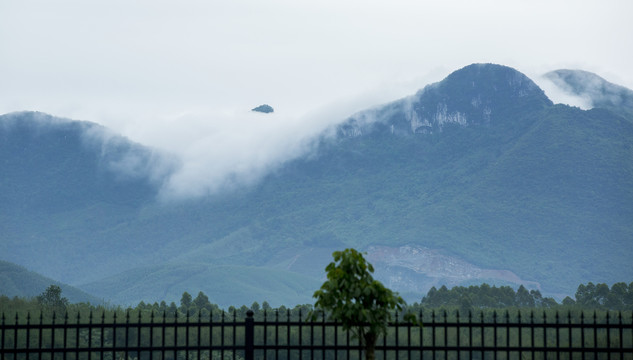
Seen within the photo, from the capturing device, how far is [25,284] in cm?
16150

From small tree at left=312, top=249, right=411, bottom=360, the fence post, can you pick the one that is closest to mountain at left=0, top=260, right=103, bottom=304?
the fence post

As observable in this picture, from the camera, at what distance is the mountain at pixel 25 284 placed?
15588 cm

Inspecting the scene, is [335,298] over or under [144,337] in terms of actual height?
over

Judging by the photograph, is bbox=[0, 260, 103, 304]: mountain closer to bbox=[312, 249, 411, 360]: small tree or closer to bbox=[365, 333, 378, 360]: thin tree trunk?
bbox=[365, 333, 378, 360]: thin tree trunk

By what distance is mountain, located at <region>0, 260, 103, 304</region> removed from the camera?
511ft

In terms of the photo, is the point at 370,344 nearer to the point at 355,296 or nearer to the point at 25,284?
the point at 355,296

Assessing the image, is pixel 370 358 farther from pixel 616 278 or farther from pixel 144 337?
pixel 616 278

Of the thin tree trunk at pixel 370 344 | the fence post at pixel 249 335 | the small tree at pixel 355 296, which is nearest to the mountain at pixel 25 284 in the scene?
the fence post at pixel 249 335

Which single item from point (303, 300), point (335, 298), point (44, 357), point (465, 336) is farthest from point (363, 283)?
point (303, 300)

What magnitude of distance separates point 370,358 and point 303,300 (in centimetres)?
18585

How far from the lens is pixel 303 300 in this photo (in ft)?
652

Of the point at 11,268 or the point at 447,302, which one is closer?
the point at 447,302

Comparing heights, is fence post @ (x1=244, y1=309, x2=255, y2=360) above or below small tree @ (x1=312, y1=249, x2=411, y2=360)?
below

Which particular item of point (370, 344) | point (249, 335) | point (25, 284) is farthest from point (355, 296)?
point (25, 284)
